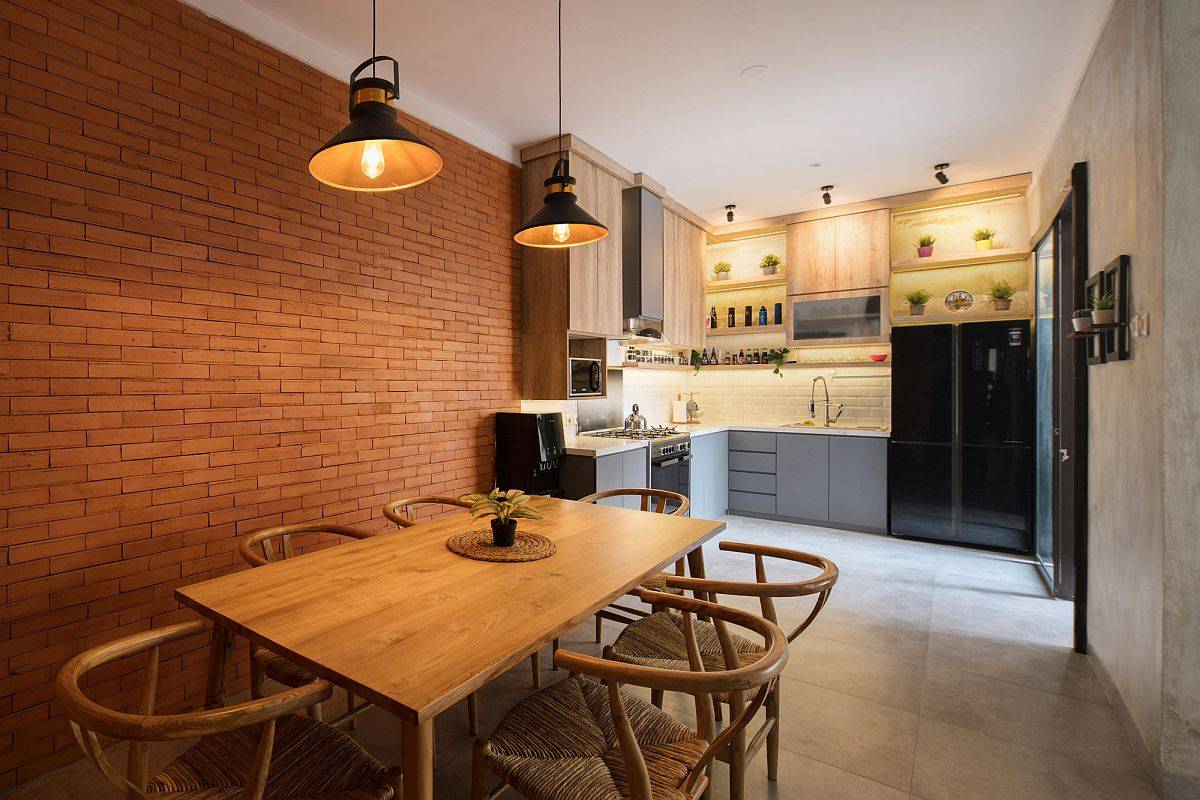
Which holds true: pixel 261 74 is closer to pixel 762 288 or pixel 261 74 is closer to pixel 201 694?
pixel 201 694

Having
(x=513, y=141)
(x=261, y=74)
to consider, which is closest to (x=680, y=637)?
(x=261, y=74)

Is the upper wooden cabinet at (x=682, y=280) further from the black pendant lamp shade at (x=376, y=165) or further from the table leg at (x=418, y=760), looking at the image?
the table leg at (x=418, y=760)

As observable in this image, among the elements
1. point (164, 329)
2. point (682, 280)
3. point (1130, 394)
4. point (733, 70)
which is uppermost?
point (733, 70)

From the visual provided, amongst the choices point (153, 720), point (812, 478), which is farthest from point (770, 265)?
point (153, 720)

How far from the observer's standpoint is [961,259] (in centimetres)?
514

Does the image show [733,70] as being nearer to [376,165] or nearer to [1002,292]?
[376,165]

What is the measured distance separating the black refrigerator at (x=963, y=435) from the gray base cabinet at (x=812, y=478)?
6.5 inches

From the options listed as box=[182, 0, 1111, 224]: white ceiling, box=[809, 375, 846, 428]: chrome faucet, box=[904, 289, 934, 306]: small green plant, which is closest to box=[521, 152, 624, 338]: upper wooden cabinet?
box=[182, 0, 1111, 224]: white ceiling

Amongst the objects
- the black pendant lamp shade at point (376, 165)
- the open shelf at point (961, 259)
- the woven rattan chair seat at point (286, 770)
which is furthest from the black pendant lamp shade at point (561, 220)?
the open shelf at point (961, 259)

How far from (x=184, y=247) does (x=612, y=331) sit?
9.49 feet

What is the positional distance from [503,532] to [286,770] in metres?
0.93

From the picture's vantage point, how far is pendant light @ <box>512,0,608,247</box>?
2363 mm

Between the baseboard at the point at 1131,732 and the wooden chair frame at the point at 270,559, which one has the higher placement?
the wooden chair frame at the point at 270,559

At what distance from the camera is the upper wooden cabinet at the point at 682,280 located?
5453mm
